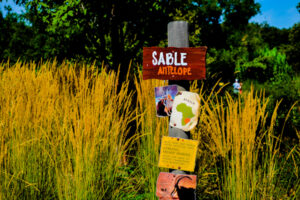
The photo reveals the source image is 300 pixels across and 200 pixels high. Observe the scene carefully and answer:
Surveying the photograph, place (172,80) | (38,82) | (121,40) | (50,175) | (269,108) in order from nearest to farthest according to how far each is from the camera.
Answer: (172,80) → (50,175) → (38,82) → (121,40) → (269,108)

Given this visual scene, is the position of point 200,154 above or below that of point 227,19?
below

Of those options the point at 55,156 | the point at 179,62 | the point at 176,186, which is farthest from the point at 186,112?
the point at 55,156

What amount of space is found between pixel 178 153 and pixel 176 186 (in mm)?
204

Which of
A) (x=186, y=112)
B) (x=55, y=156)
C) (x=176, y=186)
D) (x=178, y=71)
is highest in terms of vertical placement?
(x=178, y=71)

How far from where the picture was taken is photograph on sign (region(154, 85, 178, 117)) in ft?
5.95

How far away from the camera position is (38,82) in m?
2.93

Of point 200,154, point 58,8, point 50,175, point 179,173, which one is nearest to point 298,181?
point 200,154

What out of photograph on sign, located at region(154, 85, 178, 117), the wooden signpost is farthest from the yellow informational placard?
photograph on sign, located at region(154, 85, 178, 117)

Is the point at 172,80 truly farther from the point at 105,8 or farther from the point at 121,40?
the point at 121,40

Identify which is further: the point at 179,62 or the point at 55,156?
the point at 55,156

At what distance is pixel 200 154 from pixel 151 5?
2099mm

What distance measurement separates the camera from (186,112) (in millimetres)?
1718

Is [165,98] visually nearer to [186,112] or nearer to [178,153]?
[186,112]

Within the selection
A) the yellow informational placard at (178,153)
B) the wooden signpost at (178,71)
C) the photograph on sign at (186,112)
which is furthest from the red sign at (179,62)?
the yellow informational placard at (178,153)
